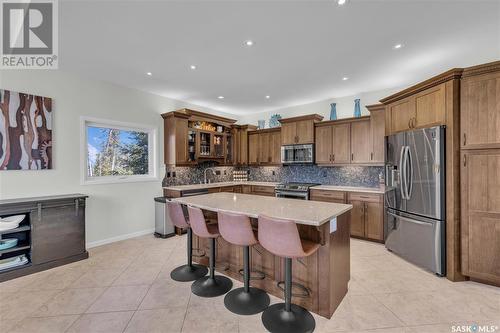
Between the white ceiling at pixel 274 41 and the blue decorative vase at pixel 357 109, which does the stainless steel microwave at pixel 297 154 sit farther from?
the white ceiling at pixel 274 41

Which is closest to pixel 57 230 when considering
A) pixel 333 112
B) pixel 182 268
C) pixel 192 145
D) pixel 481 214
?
pixel 182 268

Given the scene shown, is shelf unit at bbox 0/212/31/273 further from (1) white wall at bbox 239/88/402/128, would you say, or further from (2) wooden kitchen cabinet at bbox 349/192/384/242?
(1) white wall at bbox 239/88/402/128

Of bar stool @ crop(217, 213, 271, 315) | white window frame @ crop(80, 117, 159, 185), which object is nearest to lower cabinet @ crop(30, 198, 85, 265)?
white window frame @ crop(80, 117, 159, 185)

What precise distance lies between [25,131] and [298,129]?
15.5 feet

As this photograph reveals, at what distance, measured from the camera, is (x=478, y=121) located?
254cm

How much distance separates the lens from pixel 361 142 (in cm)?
439

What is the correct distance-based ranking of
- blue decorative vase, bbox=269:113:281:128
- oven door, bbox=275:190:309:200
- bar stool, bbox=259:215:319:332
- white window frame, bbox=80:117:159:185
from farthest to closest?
blue decorative vase, bbox=269:113:281:128 < oven door, bbox=275:190:309:200 < white window frame, bbox=80:117:159:185 < bar stool, bbox=259:215:319:332

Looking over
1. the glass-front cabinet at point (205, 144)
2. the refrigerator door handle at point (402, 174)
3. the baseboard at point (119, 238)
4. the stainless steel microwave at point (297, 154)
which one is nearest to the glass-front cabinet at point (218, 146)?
the glass-front cabinet at point (205, 144)

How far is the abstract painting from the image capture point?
2.94m

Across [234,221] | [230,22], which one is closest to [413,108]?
[230,22]

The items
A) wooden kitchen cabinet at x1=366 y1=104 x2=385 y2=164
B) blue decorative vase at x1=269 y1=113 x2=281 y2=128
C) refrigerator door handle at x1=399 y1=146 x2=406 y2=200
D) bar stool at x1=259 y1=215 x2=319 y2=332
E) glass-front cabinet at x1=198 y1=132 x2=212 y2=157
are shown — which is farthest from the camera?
blue decorative vase at x1=269 y1=113 x2=281 y2=128

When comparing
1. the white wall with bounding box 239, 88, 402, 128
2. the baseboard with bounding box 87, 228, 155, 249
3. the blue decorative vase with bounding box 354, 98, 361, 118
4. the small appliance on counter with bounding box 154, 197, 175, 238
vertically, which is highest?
the white wall with bounding box 239, 88, 402, 128

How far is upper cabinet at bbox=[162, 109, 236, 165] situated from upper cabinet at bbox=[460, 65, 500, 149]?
14.2ft

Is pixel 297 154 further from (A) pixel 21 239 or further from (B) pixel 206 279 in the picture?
(A) pixel 21 239
